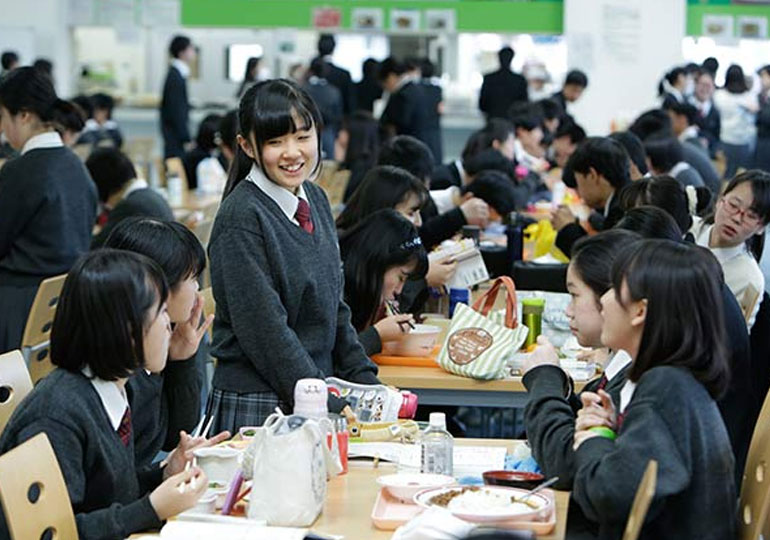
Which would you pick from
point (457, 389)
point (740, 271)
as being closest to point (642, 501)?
point (457, 389)

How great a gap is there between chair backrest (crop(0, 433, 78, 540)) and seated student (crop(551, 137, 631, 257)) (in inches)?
123

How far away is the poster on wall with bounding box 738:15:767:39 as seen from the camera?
11.6m

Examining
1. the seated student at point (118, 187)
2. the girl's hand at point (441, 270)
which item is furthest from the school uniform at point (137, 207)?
the girl's hand at point (441, 270)

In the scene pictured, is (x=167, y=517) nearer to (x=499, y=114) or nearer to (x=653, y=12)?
(x=499, y=114)

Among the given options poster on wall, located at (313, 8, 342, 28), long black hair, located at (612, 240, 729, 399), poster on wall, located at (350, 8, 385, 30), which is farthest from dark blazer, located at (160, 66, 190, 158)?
long black hair, located at (612, 240, 729, 399)

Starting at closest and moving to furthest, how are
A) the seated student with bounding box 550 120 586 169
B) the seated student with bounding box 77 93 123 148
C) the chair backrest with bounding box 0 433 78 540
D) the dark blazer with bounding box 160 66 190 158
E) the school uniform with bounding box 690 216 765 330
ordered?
the chair backrest with bounding box 0 433 78 540 → the school uniform with bounding box 690 216 765 330 → the seated student with bounding box 550 120 586 169 → the seated student with bounding box 77 93 123 148 → the dark blazer with bounding box 160 66 190 158

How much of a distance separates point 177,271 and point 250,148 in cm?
35

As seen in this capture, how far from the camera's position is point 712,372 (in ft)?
7.32

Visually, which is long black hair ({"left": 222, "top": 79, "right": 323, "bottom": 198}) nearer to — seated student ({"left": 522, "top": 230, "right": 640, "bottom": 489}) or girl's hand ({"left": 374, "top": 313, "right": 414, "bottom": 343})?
seated student ({"left": 522, "top": 230, "right": 640, "bottom": 489})

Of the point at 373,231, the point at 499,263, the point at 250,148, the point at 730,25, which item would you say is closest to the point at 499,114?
the point at 730,25

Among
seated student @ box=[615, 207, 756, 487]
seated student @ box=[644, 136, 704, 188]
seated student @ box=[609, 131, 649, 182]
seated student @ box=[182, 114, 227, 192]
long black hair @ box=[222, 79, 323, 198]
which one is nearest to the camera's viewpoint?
long black hair @ box=[222, 79, 323, 198]

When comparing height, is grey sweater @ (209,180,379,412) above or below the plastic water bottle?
above

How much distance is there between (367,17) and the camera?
37.8ft

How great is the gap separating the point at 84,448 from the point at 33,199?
240 centimetres
